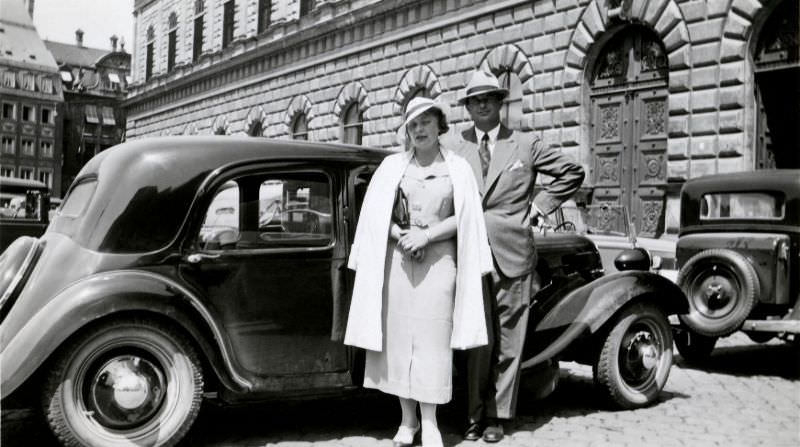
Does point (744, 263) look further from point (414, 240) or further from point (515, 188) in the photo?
point (414, 240)

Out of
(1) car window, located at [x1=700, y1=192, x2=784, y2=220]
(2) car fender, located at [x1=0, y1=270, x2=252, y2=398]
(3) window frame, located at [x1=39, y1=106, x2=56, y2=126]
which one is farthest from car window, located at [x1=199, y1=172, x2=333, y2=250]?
(3) window frame, located at [x1=39, y1=106, x2=56, y2=126]

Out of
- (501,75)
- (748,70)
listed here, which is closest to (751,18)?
(748,70)

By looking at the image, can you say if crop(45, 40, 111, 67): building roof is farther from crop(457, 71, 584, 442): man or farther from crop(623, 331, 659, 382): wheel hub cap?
crop(623, 331, 659, 382): wheel hub cap

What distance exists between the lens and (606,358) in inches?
199

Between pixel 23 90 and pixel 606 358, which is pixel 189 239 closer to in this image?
pixel 606 358

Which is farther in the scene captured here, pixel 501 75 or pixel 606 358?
pixel 501 75

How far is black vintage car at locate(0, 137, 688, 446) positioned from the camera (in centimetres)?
376

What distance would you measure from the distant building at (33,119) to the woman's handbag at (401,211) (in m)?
74.1

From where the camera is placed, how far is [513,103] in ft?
58.4

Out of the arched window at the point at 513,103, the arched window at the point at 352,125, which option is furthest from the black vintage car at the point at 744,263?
the arched window at the point at 352,125

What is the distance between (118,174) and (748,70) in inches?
476

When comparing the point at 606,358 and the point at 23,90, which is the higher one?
the point at 23,90

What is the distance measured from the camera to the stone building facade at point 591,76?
527 inches

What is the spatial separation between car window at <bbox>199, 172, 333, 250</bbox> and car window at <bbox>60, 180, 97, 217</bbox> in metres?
0.66
